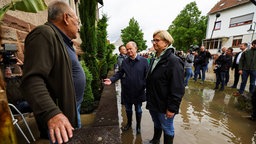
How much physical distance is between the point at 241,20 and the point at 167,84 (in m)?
28.2

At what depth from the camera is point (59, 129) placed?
1024 mm

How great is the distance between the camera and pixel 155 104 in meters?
2.55

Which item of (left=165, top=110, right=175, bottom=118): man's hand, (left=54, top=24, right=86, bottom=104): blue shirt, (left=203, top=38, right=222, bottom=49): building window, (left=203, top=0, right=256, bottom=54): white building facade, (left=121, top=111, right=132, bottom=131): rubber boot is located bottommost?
(left=121, top=111, right=132, bottom=131): rubber boot

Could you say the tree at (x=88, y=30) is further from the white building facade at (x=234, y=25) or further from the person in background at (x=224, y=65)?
the white building facade at (x=234, y=25)

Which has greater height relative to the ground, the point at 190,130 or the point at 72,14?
the point at 72,14

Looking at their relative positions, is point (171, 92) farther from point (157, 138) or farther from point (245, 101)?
point (245, 101)

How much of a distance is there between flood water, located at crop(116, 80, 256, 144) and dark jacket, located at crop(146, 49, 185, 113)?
122cm

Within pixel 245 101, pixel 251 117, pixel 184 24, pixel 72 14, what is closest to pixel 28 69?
pixel 72 14

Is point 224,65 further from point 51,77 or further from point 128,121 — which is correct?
point 51,77

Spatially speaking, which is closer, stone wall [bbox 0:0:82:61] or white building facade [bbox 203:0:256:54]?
stone wall [bbox 0:0:82:61]

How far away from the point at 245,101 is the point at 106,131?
216 inches

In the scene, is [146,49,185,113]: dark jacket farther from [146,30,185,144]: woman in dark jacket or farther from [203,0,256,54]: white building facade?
[203,0,256,54]: white building facade

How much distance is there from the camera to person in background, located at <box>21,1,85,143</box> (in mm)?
1046

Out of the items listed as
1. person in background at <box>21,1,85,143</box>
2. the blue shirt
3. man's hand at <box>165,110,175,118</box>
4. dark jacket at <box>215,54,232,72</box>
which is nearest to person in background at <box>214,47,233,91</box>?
dark jacket at <box>215,54,232,72</box>
